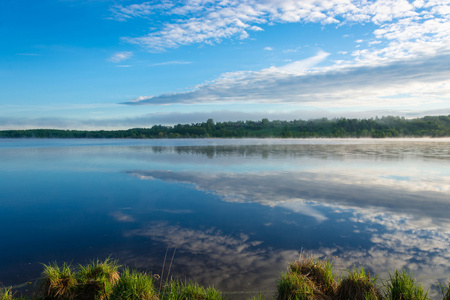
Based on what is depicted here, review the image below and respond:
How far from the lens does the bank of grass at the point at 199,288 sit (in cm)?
420

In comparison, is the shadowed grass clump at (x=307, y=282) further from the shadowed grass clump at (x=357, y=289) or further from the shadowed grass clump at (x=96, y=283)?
the shadowed grass clump at (x=96, y=283)

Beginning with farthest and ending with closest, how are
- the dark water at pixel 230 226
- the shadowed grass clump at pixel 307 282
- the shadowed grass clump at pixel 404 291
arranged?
the dark water at pixel 230 226 → the shadowed grass clump at pixel 307 282 → the shadowed grass clump at pixel 404 291

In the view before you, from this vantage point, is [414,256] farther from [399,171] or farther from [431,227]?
[399,171]

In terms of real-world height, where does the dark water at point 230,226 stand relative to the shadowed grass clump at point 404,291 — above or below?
below

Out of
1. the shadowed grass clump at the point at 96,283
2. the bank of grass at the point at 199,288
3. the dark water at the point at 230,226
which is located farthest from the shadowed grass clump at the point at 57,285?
the dark water at the point at 230,226

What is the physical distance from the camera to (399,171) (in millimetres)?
17094

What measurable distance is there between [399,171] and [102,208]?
15.8 meters

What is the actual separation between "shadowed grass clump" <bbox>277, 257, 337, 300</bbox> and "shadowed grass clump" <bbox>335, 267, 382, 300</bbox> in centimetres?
12

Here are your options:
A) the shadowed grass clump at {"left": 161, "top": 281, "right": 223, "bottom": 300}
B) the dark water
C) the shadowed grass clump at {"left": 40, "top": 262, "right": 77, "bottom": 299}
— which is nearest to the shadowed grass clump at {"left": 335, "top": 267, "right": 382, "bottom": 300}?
the dark water

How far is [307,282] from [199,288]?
→ 1600mm

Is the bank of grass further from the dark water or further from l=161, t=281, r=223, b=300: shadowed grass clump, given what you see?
the dark water

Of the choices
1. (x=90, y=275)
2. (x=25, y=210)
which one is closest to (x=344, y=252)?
(x=90, y=275)

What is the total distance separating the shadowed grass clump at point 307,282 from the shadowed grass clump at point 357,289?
0.40 ft

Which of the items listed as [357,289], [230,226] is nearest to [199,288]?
[357,289]
